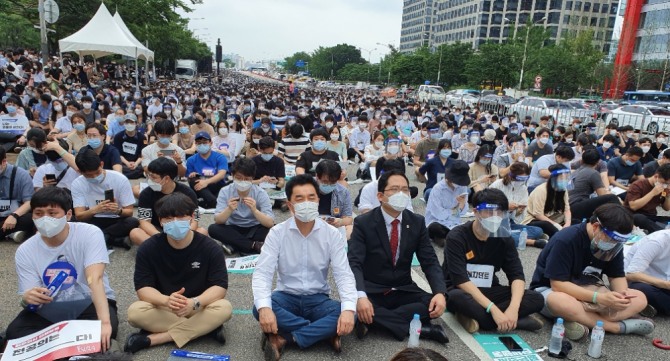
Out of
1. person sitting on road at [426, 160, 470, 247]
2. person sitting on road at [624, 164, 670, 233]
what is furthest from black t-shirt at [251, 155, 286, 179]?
person sitting on road at [624, 164, 670, 233]

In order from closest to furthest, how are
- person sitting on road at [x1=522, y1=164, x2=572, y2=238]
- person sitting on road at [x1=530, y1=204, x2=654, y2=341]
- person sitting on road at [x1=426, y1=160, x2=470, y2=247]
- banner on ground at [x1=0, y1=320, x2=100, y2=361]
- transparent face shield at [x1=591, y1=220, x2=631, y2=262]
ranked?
banner on ground at [x1=0, y1=320, x2=100, y2=361]
transparent face shield at [x1=591, y1=220, x2=631, y2=262]
person sitting on road at [x1=530, y1=204, x2=654, y2=341]
person sitting on road at [x1=426, y1=160, x2=470, y2=247]
person sitting on road at [x1=522, y1=164, x2=572, y2=238]

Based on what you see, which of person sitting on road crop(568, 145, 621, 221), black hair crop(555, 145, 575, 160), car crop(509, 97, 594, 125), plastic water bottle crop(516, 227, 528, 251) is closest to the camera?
plastic water bottle crop(516, 227, 528, 251)

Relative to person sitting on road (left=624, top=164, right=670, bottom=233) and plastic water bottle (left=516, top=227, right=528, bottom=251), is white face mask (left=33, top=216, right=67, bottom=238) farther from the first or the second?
person sitting on road (left=624, top=164, right=670, bottom=233)

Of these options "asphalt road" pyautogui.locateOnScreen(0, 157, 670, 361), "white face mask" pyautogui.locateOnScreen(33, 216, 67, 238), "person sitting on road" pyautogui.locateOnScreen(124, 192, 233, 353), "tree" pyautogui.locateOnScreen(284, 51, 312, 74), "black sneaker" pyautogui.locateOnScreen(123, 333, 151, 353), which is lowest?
"asphalt road" pyautogui.locateOnScreen(0, 157, 670, 361)

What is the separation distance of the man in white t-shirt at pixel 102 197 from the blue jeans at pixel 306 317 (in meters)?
→ 2.69

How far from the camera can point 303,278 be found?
3.85 m

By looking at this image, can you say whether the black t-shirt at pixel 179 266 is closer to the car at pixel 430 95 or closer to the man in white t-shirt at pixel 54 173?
the man in white t-shirt at pixel 54 173

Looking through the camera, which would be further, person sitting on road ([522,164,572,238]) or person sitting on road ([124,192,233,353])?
person sitting on road ([522,164,572,238])

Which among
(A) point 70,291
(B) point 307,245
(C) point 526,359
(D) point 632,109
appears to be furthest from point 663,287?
(D) point 632,109

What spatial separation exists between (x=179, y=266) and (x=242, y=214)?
2.19 meters

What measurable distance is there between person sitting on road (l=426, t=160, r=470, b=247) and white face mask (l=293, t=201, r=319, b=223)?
293 cm

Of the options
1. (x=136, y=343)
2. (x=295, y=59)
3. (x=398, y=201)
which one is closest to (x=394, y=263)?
(x=398, y=201)

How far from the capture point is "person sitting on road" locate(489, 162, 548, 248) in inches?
256

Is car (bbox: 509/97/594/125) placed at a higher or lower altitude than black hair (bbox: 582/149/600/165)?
higher
